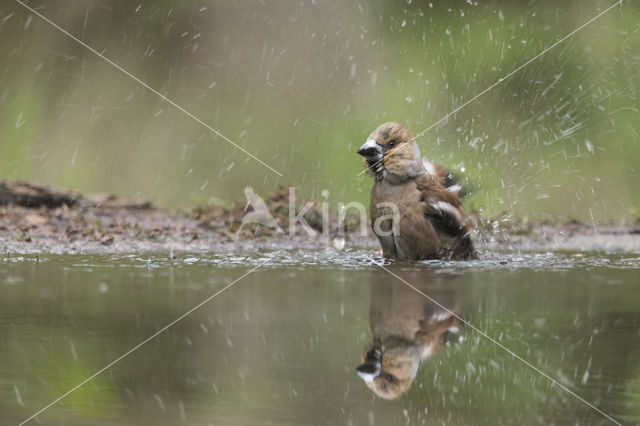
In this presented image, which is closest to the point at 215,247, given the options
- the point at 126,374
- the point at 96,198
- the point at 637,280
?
the point at 96,198

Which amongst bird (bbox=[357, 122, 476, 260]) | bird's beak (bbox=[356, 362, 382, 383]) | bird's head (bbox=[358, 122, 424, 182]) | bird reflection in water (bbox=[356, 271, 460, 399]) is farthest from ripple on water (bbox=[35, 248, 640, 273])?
bird's beak (bbox=[356, 362, 382, 383])

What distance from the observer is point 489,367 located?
227 centimetres

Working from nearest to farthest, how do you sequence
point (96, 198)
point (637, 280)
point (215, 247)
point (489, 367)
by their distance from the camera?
point (489, 367)
point (637, 280)
point (215, 247)
point (96, 198)

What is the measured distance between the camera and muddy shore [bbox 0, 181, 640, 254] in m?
5.43

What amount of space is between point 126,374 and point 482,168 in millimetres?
6866

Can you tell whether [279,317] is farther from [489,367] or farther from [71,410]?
[71,410]

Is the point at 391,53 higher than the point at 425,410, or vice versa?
the point at 391,53

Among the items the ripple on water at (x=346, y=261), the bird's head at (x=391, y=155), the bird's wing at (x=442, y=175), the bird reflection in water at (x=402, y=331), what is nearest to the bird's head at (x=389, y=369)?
the bird reflection in water at (x=402, y=331)

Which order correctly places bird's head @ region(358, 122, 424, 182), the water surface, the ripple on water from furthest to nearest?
bird's head @ region(358, 122, 424, 182) → the ripple on water → the water surface

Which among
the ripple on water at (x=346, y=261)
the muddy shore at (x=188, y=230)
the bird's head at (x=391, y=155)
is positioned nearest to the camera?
the ripple on water at (x=346, y=261)

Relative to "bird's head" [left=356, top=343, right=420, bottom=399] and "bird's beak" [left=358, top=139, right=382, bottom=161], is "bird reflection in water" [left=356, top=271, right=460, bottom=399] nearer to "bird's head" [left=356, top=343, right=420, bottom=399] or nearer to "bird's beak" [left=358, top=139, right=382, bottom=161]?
"bird's head" [left=356, top=343, right=420, bottom=399]

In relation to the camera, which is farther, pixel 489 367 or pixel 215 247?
pixel 215 247

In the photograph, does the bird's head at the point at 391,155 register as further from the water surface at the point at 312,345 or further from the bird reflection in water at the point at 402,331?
the bird reflection in water at the point at 402,331

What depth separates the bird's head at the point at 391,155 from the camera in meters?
5.07
